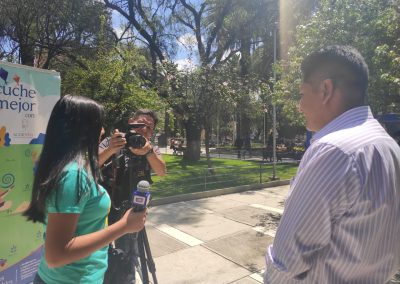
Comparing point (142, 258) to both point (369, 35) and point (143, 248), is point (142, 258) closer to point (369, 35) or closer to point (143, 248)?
point (143, 248)

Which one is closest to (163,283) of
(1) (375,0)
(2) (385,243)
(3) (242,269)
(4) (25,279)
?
(3) (242,269)

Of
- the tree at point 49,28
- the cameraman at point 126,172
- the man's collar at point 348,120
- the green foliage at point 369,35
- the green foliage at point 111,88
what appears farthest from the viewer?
the tree at point 49,28

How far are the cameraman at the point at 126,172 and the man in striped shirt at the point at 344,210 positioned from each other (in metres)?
1.58

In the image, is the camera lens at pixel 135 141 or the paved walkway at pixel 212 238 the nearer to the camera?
the camera lens at pixel 135 141

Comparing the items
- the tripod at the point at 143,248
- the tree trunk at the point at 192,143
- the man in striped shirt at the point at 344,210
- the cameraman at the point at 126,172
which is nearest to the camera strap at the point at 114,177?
the cameraman at the point at 126,172

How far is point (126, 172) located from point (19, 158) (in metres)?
1.00

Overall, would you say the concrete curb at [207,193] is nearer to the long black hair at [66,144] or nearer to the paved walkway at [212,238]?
the paved walkway at [212,238]

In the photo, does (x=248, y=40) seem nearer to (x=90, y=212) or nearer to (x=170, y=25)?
(x=170, y=25)

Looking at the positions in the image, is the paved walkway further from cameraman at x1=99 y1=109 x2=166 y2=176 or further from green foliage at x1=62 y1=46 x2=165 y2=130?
green foliage at x1=62 y1=46 x2=165 y2=130

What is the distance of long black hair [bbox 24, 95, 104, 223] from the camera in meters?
1.64

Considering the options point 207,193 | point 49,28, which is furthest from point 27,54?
point 207,193

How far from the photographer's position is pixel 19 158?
130 inches

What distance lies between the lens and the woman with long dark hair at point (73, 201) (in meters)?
1.54

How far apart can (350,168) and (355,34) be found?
233 inches
